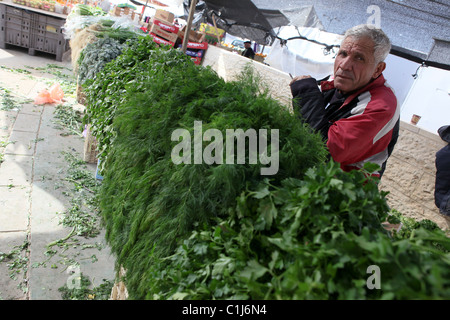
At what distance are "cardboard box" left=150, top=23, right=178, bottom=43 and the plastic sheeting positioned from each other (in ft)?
9.95

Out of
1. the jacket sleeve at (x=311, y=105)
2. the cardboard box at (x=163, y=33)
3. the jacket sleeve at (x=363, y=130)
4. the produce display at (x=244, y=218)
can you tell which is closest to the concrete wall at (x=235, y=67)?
the cardboard box at (x=163, y=33)

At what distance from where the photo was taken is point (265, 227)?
1.18 meters

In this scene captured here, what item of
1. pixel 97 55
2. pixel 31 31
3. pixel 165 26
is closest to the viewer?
pixel 97 55

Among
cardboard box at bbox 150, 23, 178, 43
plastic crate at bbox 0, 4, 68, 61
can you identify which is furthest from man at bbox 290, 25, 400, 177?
plastic crate at bbox 0, 4, 68, 61

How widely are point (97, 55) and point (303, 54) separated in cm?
513

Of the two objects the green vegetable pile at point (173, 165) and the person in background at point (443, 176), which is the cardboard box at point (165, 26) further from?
the person in background at point (443, 176)

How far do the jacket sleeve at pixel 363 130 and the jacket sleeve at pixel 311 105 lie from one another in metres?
0.11

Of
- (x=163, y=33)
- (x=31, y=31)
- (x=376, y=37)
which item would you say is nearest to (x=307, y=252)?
(x=376, y=37)

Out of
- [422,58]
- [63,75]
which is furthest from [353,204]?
[63,75]

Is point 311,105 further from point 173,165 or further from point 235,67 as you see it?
point 235,67

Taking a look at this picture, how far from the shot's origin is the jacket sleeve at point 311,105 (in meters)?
2.04

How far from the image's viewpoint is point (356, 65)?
205cm

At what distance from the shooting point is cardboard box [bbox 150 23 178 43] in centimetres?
605

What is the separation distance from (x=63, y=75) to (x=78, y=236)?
23.5 ft
